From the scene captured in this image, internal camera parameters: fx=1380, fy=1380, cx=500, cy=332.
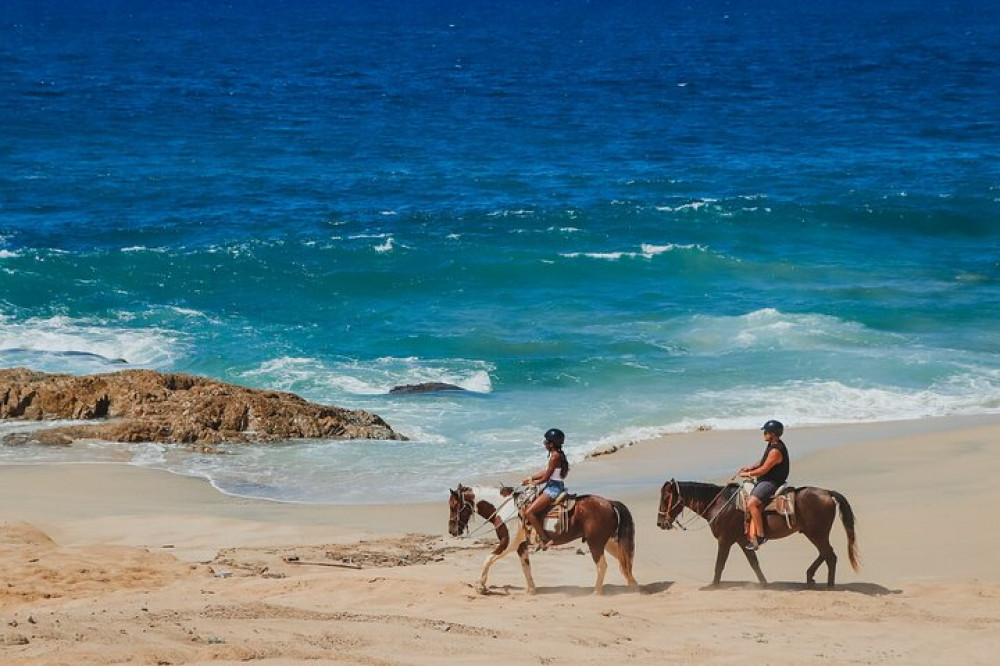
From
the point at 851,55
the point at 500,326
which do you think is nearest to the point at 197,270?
the point at 500,326

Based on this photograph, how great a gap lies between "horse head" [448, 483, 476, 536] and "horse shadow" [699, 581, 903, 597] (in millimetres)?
2685

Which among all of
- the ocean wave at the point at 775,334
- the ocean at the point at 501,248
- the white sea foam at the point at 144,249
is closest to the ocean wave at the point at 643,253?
the ocean at the point at 501,248

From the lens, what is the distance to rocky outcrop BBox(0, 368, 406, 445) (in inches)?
897

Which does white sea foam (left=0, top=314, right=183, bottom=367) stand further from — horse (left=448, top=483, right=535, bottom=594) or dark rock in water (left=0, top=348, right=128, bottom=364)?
horse (left=448, top=483, right=535, bottom=594)

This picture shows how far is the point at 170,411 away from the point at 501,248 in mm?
18549

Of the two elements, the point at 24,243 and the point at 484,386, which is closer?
the point at 484,386

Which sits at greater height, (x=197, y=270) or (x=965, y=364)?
(x=197, y=270)

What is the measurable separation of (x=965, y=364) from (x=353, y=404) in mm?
12968

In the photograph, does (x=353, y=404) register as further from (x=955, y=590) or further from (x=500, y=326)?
(x=955, y=590)

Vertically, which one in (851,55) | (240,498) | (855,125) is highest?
(851,55)

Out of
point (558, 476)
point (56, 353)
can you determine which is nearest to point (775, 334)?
point (56, 353)

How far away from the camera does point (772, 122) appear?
62.5 metres

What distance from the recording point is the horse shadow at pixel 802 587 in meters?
14.7

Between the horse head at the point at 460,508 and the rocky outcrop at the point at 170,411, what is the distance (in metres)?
7.97
